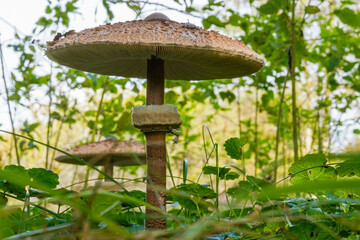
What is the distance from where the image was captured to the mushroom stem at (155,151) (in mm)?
1808

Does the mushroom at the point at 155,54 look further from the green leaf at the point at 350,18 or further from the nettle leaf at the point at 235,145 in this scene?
the green leaf at the point at 350,18

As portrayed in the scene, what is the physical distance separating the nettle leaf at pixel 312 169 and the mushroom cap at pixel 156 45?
1.95 ft

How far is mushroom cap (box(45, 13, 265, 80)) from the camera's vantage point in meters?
1.61

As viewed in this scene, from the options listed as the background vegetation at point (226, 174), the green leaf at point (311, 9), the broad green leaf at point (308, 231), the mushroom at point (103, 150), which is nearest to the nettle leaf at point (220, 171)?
the background vegetation at point (226, 174)

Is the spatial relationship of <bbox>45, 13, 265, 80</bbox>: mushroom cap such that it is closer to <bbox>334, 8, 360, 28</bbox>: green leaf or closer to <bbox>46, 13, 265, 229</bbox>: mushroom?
<bbox>46, 13, 265, 229</bbox>: mushroom

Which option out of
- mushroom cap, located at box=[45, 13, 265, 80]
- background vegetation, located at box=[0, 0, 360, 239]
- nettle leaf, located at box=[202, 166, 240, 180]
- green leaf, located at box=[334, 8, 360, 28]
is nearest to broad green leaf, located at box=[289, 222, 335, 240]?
background vegetation, located at box=[0, 0, 360, 239]

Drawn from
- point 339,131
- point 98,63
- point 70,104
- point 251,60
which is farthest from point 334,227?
point 70,104

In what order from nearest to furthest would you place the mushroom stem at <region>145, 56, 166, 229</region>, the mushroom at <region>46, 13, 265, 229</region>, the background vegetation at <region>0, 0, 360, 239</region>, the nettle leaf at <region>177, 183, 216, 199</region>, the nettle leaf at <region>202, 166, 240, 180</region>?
1. the background vegetation at <region>0, 0, 360, 239</region>
2. the nettle leaf at <region>177, 183, 216, 199</region>
3. the nettle leaf at <region>202, 166, 240, 180</region>
4. the mushroom at <region>46, 13, 265, 229</region>
5. the mushroom stem at <region>145, 56, 166, 229</region>

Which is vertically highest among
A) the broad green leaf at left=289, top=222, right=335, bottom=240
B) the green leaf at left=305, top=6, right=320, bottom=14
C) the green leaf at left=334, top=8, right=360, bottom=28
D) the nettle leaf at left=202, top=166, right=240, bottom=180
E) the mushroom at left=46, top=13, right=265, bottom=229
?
the green leaf at left=305, top=6, right=320, bottom=14

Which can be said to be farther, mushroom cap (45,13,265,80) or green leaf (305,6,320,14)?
green leaf (305,6,320,14)

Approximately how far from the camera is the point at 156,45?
1592 millimetres

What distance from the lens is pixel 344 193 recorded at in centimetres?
142

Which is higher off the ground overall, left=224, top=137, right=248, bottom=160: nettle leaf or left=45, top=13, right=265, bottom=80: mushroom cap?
left=45, top=13, right=265, bottom=80: mushroom cap

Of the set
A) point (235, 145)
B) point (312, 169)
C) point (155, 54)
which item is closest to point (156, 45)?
point (155, 54)
